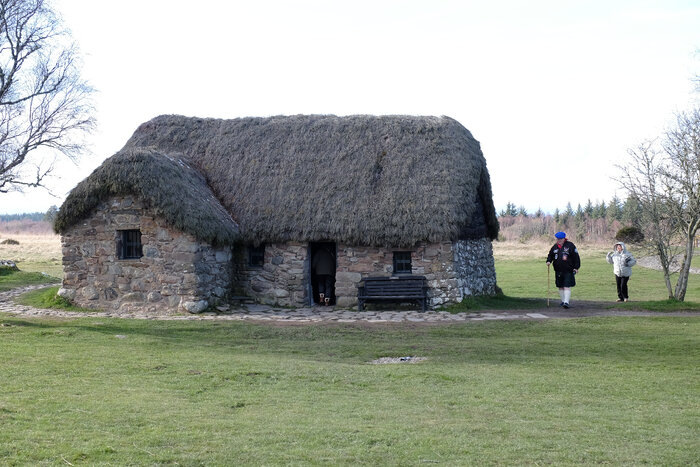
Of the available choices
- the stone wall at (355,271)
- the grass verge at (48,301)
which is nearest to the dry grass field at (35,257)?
the grass verge at (48,301)

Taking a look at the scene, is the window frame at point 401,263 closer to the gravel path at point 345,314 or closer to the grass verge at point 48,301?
the gravel path at point 345,314

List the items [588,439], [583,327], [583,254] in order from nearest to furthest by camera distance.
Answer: [588,439] → [583,327] → [583,254]

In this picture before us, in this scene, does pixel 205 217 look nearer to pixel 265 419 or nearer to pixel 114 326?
pixel 114 326

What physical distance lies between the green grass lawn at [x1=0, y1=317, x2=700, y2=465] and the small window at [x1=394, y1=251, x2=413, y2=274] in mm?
4615

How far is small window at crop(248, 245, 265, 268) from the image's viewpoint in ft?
67.8

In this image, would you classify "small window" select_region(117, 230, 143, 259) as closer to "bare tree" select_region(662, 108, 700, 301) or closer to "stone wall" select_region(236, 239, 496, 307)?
"stone wall" select_region(236, 239, 496, 307)

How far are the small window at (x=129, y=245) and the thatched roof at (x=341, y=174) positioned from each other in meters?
2.99

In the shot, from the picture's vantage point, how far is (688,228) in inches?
739

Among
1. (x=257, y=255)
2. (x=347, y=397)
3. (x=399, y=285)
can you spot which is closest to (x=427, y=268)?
(x=399, y=285)

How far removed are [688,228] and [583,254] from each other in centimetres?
2400

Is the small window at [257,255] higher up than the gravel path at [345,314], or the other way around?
the small window at [257,255]

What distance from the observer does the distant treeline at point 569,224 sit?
59.8 metres

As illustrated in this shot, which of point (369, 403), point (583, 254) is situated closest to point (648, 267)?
point (583, 254)

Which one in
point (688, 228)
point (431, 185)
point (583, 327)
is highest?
point (431, 185)
